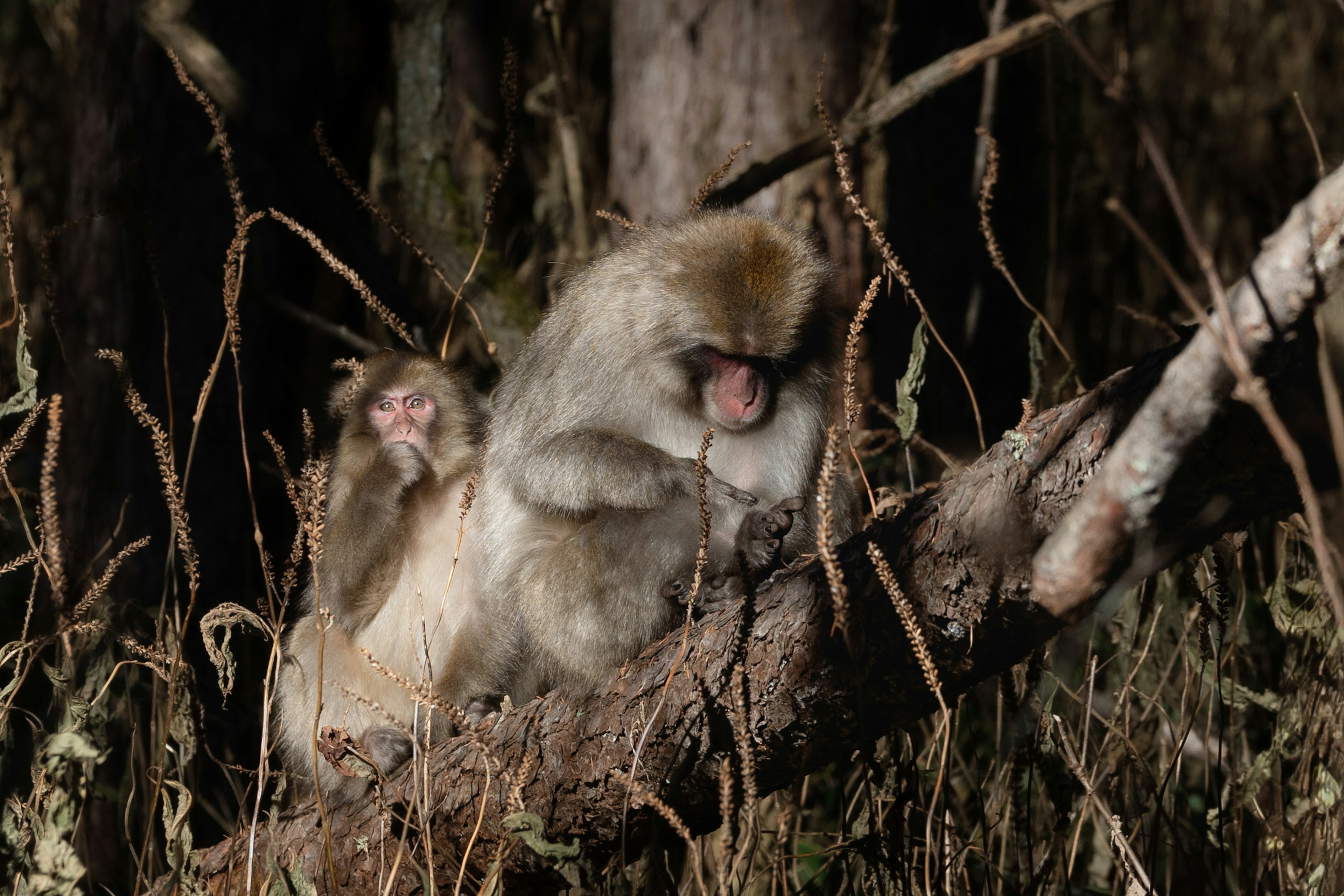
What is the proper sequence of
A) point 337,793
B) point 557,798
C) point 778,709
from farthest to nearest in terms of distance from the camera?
point 337,793 → point 557,798 → point 778,709

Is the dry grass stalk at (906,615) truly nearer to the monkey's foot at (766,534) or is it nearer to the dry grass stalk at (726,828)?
the dry grass stalk at (726,828)

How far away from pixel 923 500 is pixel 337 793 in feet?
6.37

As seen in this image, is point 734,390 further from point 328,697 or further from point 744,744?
point 328,697

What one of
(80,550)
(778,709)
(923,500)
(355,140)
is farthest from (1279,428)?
(355,140)

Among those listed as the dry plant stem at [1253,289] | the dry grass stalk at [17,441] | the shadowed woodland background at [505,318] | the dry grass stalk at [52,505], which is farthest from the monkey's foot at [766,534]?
the dry grass stalk at [17,441]

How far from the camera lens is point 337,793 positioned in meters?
3.13

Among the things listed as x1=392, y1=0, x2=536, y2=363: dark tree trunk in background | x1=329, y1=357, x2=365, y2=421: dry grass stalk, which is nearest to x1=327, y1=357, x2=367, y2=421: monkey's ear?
x1=329, y1=357, x2=365, y2=421: dry grass stalk

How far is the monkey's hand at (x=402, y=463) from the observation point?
10.7 feet

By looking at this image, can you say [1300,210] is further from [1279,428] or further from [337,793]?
[337,793]

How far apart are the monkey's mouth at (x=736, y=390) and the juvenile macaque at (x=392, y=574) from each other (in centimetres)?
91

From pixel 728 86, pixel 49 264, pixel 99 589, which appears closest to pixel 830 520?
pixel 99 589

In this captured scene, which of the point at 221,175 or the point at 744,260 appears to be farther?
the point at 221,175

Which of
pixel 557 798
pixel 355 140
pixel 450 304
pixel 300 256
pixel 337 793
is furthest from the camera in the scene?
pixel 355 140

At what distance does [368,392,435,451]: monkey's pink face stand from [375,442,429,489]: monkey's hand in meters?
0.05
